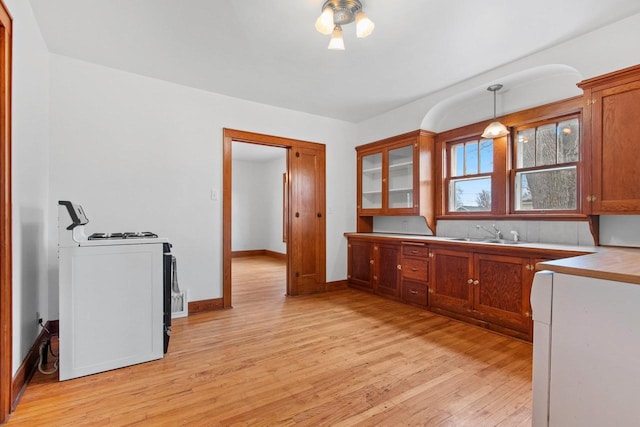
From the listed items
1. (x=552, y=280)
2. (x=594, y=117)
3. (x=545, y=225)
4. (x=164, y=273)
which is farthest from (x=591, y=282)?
(x=164, y=273)

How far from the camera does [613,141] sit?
2.26 metres

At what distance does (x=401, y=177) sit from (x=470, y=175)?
0.87 metres

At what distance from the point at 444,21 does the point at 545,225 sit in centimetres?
219

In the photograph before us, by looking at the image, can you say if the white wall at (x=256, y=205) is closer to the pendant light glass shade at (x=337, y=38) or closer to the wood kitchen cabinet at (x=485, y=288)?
the wood kitchen cabinet at (x=485, y=288)

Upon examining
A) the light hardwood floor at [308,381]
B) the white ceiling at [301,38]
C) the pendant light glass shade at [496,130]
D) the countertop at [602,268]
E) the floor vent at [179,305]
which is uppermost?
the white ceiling at [301,38]

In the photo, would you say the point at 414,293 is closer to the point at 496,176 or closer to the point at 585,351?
the point at 496,176

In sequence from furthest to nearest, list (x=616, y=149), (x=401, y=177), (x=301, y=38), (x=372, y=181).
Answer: (x=372, y=181), (x=401, y=177), (x=301, y=38), (x=616, y=149)

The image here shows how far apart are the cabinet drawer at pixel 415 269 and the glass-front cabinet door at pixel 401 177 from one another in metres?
0.75

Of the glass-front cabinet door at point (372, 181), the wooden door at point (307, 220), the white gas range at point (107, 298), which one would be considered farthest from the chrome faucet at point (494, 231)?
the white gas range at point (107, 298)

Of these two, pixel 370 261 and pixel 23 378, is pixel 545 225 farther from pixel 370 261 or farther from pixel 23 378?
pixel 23 378

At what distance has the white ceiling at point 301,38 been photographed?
6.93ft

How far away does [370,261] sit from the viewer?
→ 14.1 feet

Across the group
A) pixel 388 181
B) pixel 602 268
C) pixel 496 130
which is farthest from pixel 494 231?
pixel 602 268

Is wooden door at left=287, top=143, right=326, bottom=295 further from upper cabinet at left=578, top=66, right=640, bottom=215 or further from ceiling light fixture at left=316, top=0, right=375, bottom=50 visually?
upper cabinet at left=578, top=66, right=640, bottom=215
